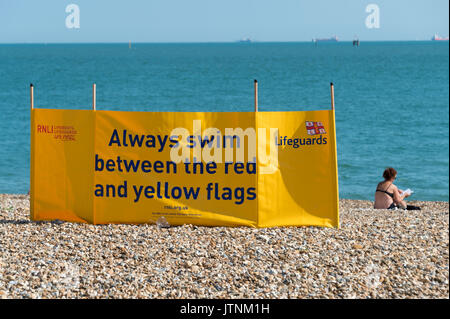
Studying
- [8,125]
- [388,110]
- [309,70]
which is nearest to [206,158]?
[8,125]

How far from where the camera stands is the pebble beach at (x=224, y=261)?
7086 mm

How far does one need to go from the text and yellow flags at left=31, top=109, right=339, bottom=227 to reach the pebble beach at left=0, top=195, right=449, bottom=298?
11.0 inches

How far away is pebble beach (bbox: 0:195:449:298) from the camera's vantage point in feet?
23.2

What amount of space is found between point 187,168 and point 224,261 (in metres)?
2.01

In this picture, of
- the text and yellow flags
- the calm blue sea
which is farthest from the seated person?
the calm blue sea

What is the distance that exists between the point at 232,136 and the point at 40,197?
9.94 feet

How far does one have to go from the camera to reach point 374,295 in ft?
22.7

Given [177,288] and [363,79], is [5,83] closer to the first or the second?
[363,79]

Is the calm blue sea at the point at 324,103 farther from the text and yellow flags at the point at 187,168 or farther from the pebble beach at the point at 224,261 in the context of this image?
the pebble beach at the point at 224,261

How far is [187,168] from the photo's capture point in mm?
9469

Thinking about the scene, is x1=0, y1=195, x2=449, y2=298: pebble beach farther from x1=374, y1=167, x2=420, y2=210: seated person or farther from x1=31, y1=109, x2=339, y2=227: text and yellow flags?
x1=374, y1=167, x2=420, y2=210: seated person

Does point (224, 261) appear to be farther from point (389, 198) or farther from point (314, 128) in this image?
point (389, 198)

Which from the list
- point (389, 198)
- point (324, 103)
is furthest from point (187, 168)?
point (324, 103)

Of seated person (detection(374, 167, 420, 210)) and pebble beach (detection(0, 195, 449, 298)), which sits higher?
seated person (detection(374, 167, 420, 210))
